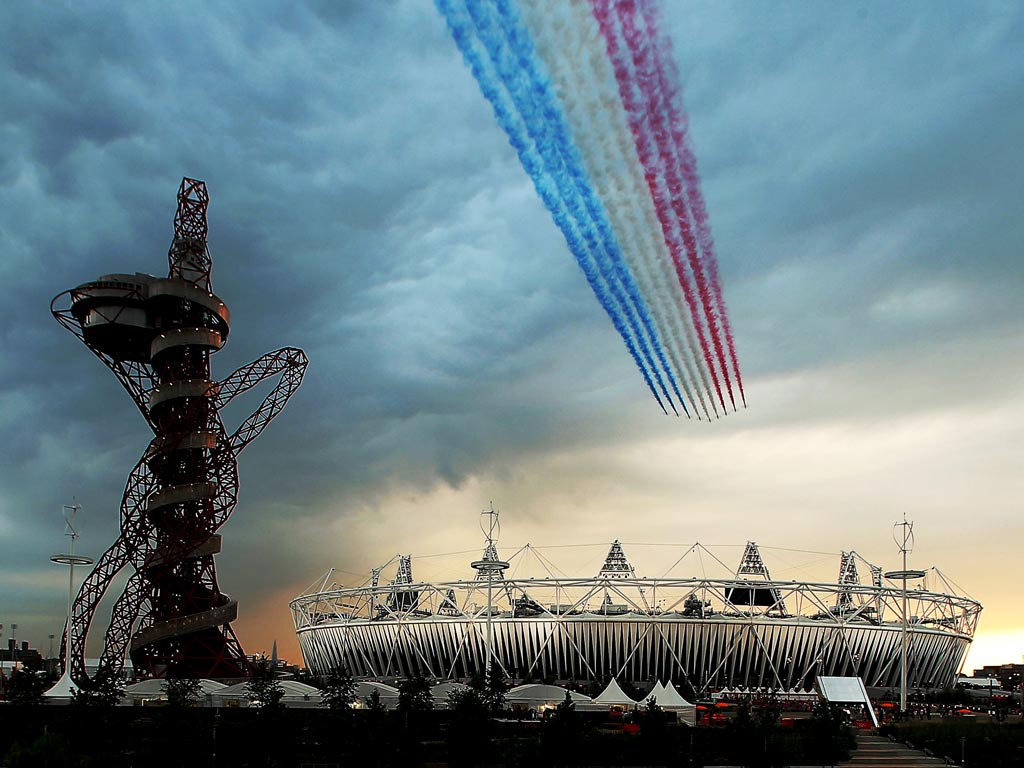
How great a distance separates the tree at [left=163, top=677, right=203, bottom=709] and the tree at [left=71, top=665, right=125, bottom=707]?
10.1 feet

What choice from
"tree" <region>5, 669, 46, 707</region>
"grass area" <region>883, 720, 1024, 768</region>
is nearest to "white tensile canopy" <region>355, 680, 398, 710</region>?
"tree" <region>5, 669, 46, 707</region>

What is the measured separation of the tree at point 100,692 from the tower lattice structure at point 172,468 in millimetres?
2806

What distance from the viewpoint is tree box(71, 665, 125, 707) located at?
2338 inches

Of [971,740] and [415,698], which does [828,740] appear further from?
[415,698]

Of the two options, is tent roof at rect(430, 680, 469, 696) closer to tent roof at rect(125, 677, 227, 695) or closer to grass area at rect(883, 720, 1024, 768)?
tent roof at rect(125, 677, 227, 695)

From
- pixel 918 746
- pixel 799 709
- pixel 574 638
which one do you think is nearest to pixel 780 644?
A: pixel 574 638

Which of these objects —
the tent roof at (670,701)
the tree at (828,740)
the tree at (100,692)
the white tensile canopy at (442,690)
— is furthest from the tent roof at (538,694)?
the tree at (100,692)

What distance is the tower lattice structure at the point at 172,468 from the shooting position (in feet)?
270

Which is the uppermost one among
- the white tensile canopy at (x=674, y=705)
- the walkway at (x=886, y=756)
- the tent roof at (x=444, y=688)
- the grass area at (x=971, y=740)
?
the tent roof at (x=444, y=688)

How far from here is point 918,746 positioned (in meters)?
61.6

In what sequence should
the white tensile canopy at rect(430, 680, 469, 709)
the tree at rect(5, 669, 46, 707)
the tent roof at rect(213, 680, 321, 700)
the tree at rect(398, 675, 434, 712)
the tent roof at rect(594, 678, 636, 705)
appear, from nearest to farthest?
the tree at rect(398, 675, 434, 712) < the tree at rect(5, 669, 46, 707) < the tent roof at rect(594, 678, 636, 705) < the tent roof at rect(213, 680, 321, 700) < the white tensile canopy at rect(430, 680, 469, 709)

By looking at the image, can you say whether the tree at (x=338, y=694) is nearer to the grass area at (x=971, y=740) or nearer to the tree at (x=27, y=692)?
the tree at (x=27, y=692)

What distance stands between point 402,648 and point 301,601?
22.4 metres

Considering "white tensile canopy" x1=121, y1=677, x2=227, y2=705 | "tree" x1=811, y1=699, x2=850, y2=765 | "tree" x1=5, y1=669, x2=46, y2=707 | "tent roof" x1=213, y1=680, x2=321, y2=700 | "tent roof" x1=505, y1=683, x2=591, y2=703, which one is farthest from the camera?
"white tensile canopy" x1=121, y1=677, x2=227, y2=705
